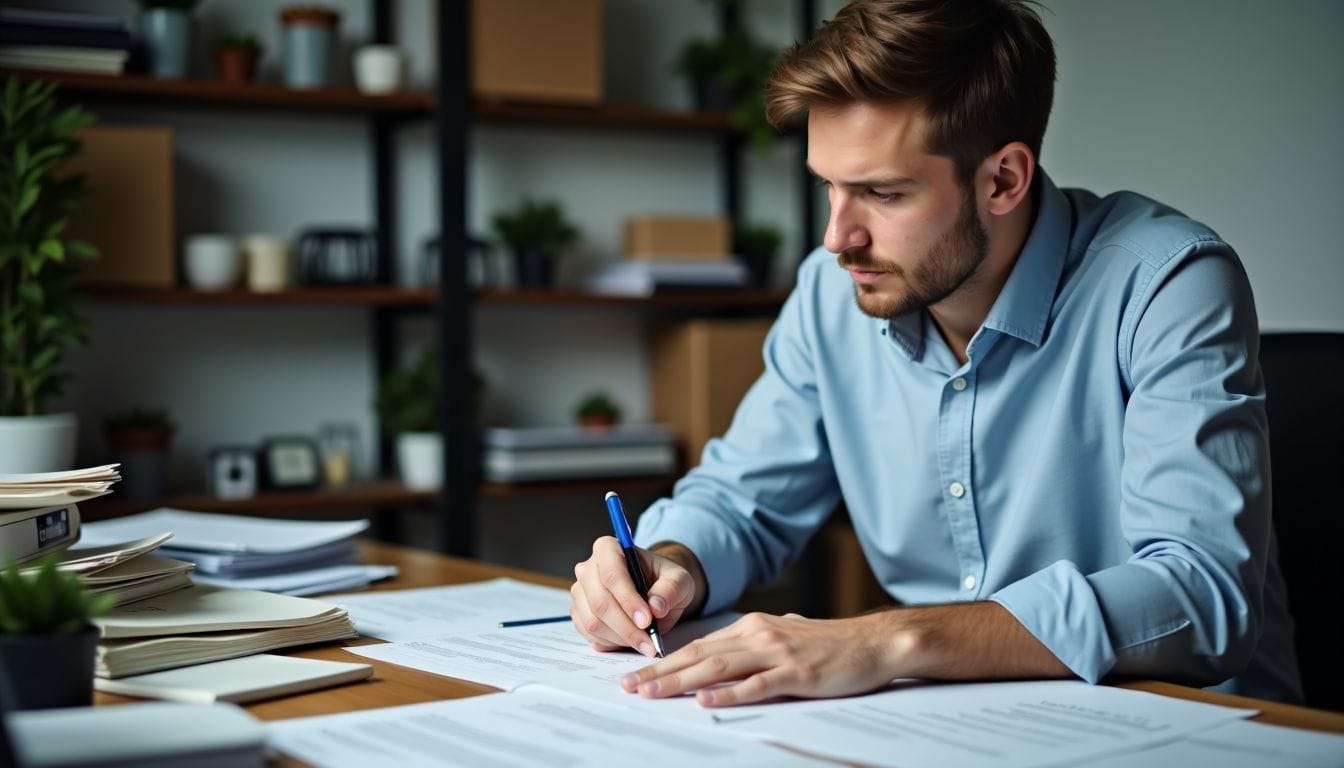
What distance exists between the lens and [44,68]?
2629mm

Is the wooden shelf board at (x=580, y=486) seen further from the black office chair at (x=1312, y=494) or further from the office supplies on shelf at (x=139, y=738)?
the office supplies on shelf at (x=139, y=738)

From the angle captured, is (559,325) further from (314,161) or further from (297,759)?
(297,759)

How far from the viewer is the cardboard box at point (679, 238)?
10.8ft

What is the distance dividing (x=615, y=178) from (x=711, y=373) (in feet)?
2.06

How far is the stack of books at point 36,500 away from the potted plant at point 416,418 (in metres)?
1.90

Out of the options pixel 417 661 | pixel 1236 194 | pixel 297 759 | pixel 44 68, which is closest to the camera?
pixel 297 759

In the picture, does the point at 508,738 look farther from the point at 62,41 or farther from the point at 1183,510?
the point at 62,41

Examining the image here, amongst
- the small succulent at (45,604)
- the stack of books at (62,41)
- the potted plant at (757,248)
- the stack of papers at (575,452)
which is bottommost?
the stack of papers at (575,452)

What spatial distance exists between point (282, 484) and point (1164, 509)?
7.32 feet

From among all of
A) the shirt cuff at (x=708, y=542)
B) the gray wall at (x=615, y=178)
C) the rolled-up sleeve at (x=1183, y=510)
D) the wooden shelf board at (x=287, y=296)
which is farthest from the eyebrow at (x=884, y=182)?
the wooden shelf board at (x=287, y=296)

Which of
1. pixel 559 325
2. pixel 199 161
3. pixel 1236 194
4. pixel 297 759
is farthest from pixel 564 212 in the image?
pixel 297 759

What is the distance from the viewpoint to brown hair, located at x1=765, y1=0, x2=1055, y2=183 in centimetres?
134

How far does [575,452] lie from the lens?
3.18m

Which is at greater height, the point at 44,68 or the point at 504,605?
the point at 44,68
